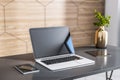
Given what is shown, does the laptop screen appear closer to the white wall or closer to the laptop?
the laptop

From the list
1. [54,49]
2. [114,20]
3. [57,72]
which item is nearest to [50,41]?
[54,49]

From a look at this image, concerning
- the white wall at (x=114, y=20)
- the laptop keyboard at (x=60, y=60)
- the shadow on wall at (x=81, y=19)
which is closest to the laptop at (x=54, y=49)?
the laptop keyboard at (x=60, y=60)

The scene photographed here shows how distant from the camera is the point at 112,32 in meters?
3.24

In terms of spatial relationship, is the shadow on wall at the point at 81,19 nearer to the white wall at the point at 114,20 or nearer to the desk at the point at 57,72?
the white wall at the point at 114,20

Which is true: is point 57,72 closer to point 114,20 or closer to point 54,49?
point 54,49

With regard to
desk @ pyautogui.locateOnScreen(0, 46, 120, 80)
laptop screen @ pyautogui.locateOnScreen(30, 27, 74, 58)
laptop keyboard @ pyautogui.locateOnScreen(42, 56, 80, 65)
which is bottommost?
desk @ pyautogui.locateOnScreen(0, 46, 120, 80)

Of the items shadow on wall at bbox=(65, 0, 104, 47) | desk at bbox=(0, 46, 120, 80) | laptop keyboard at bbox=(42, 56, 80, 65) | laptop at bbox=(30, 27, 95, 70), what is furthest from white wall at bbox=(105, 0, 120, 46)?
laptop keyboard at bbox=(42, 56, 80, 65)

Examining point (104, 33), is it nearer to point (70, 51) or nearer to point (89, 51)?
point (89, 51)

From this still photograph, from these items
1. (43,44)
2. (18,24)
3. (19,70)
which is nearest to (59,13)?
(18,24)

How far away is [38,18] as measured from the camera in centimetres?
275

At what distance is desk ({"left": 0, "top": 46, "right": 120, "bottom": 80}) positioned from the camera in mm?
1414

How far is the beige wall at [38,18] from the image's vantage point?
8.24ft

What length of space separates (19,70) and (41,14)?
1.37m

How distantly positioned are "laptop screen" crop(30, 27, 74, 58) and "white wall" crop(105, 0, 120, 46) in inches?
56.9
